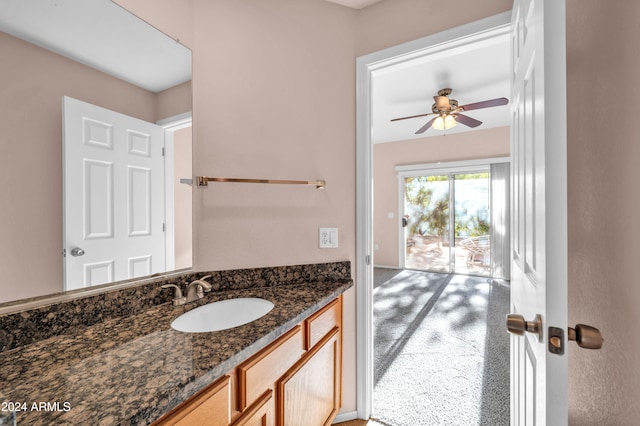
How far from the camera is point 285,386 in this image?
3.25ft

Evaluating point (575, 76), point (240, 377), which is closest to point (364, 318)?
point (240, 377)

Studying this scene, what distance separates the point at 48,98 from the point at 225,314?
973mm

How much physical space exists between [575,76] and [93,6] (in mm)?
1646

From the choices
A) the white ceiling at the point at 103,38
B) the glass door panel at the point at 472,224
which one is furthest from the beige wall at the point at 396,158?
the white ceiling at the point at 103,38

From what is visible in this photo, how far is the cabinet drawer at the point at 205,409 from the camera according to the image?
602mm

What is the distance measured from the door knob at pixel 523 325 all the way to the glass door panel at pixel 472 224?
4857 mm

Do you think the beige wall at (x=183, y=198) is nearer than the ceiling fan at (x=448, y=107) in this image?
Yes

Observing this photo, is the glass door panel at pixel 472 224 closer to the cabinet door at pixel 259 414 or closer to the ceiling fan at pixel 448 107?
the ceiling fan at pixel 448 107

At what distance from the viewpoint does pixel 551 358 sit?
1.86ft

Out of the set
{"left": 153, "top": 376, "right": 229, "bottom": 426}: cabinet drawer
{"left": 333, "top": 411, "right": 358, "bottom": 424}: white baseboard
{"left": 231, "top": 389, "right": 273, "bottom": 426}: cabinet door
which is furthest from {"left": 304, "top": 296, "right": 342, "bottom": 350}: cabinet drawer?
{"left": 333, "top": 411, "right": 358, "bottom": 424}: white baseboard

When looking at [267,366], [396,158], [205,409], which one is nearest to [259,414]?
[267,366]

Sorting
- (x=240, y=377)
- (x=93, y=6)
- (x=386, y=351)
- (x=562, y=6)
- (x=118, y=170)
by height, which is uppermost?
(x=93, y=6)

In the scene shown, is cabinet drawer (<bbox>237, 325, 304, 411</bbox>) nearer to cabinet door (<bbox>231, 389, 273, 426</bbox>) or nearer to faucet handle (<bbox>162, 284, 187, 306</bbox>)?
cabinet door (<bbox>231, 389, 273, 426</bbox>)

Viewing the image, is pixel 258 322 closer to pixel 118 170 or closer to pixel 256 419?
pixel 256 419
